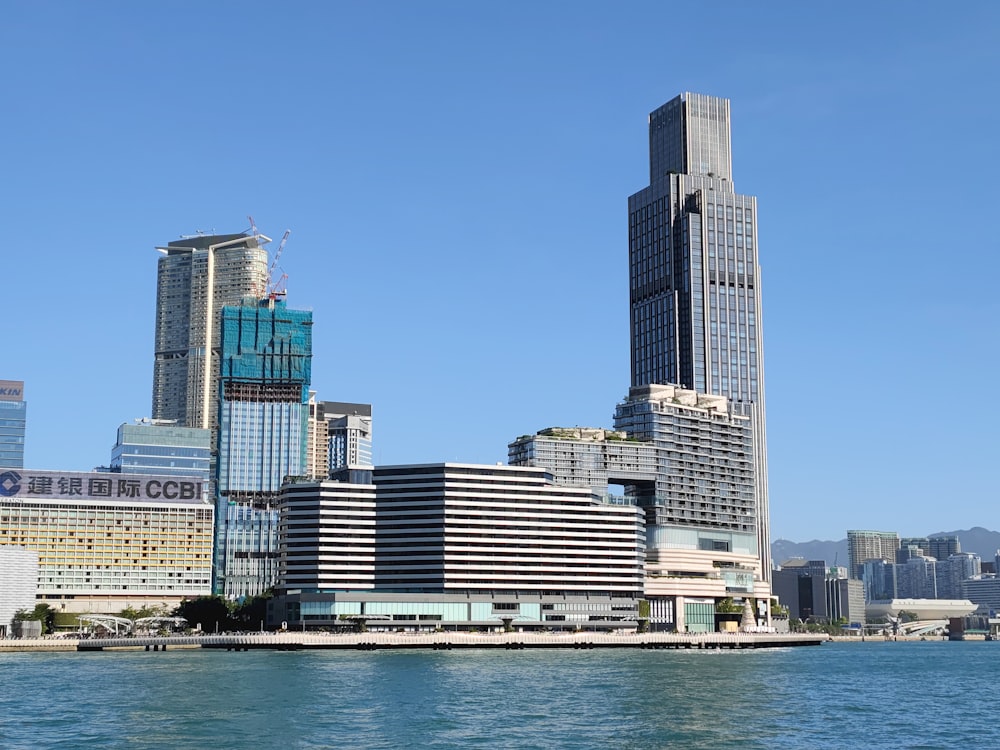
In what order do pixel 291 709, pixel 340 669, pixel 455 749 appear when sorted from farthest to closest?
pixel 340 669
pixel 291 709
pixel 455 749

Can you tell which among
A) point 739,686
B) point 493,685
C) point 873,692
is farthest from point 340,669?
point 873,692

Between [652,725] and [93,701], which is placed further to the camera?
[93,701]

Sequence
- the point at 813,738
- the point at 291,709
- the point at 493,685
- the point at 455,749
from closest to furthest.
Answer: the point at 455,749 → the point at 813,738 → the point at 291,709 → the point at 493,685

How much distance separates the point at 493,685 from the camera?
14912 centimetres

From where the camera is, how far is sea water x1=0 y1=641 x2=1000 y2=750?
98.9 meters

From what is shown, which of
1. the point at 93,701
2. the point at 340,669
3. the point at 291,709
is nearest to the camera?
the point at 291,709

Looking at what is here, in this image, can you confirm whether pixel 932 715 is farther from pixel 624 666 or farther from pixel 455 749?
pixel 624 666

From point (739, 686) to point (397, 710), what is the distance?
50.2 metres

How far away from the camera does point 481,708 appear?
4761 inches

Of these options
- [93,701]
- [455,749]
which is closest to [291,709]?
[93,701]

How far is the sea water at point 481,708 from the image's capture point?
98.9 m

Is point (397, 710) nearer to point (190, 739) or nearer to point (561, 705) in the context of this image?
point (561, 705)

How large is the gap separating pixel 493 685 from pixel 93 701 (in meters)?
44.6

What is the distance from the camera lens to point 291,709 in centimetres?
11844
